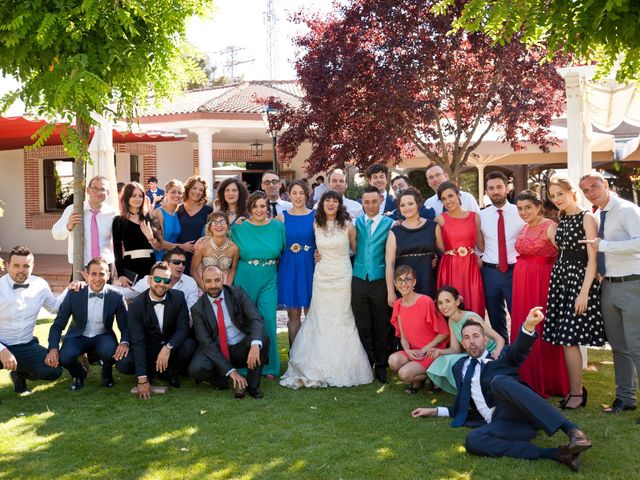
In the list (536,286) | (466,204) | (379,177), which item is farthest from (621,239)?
(379,177)

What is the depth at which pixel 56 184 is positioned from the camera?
19391 millimetres

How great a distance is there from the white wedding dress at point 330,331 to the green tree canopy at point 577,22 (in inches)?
94.8

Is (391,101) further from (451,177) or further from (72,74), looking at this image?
(72,74)

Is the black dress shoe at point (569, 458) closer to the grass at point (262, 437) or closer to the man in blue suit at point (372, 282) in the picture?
the grass at point (262, 437)

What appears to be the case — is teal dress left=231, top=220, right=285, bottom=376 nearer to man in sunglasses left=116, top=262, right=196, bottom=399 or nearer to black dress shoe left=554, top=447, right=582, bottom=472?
man in sunglasses left=116, top=262, right=196, bottom=399

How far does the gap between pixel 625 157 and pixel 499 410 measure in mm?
10037

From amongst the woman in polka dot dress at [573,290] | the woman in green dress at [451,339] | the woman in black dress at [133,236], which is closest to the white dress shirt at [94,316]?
the woman in black dress at [133,236]

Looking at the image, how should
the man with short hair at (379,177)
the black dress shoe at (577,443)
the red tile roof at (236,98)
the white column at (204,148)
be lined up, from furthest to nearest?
the red tile roof at (236,98) < the white column at (204,148) < the man with short hair at (379,177) < the black dress shoe at (577,443)

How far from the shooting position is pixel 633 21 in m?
3.98

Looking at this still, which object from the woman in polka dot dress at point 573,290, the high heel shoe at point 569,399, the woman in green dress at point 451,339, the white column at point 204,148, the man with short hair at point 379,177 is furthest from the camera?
the white column at point 204,148

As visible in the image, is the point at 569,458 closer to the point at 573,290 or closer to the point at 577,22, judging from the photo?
the point at 573,290

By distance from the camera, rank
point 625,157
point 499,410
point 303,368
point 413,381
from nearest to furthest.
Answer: point 499,410
point 413,381
point 303,368
point 625,157

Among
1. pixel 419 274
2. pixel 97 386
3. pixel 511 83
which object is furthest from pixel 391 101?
pixel 97 386

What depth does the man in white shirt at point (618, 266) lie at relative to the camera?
5.04 meters
